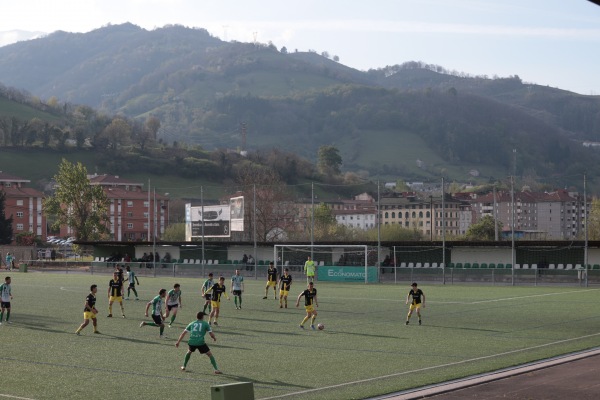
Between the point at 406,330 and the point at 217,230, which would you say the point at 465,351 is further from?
the point at 217,230

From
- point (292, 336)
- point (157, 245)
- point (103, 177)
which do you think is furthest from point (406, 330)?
point (103, 177)

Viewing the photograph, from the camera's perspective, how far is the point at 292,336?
107 ft

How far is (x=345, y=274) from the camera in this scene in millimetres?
72438

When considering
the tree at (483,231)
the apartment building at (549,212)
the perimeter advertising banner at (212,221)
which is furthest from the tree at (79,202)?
the apartment building at (549,212)

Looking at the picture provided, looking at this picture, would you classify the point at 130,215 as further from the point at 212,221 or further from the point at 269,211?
the point at 212,221

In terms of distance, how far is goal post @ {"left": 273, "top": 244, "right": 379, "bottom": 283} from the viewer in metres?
71.4

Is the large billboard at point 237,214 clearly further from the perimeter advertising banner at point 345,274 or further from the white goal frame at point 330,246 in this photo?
the perimeter advertising banner at point 345,274

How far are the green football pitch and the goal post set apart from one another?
2056 cm

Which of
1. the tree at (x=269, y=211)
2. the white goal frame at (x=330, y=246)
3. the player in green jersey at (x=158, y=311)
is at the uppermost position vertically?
the tree at (x=269, y=211)

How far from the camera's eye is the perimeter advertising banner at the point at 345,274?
233 feet

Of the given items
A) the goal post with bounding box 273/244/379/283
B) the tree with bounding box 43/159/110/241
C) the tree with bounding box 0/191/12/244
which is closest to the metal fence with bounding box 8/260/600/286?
the goal post with bounding box 273/244/379/283

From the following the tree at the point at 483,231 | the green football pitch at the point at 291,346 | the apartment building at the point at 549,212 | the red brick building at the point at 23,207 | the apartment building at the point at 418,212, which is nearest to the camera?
the green football pitch at the point at 291,346

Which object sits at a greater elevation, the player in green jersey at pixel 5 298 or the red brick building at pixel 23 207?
the red brick building at pixel 23 207

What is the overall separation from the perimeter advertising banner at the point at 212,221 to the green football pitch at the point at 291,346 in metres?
37.7
